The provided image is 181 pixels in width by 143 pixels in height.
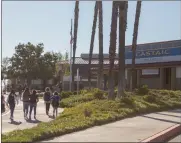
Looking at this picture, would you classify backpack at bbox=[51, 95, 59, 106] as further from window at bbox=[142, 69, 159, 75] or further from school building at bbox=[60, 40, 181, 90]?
window at bbox=[142, 69, 159, 75]

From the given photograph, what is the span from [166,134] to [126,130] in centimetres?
126

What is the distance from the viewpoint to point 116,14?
79.3 feet

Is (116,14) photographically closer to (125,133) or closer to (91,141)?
(125,133)

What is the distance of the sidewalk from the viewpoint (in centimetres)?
1126

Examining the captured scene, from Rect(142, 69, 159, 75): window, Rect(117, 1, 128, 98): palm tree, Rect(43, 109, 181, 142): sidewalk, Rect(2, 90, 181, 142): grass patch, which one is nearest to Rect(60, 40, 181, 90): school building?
Rect(142, 69, 159, 75): window

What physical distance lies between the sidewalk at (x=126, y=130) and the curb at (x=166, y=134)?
0.20m

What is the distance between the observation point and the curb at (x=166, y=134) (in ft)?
37.2

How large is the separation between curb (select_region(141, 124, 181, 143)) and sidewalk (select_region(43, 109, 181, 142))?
0.67 ft

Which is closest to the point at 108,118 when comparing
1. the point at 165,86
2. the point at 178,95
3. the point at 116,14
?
the point at 116,14

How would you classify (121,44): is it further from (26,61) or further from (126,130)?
(26,61)

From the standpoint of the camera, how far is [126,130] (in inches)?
512

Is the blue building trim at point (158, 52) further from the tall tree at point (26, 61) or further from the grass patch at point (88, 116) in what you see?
the tall tree at point (26, 61)

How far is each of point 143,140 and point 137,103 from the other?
8.61 metres

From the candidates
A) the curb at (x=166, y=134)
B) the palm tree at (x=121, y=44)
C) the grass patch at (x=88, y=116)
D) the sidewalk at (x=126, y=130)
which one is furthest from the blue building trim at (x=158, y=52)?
the curb at (x=166, y=134)
